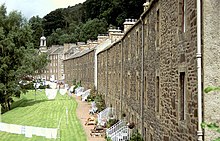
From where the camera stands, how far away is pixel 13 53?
5272 cm

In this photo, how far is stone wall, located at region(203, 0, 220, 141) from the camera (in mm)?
8445

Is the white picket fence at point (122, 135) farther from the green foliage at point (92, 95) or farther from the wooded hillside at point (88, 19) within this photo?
the wooded hillside at point (88, 19)

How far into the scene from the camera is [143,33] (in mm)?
19625

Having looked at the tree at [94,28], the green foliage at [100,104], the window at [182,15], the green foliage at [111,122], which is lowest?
the green foliage at [111,122]

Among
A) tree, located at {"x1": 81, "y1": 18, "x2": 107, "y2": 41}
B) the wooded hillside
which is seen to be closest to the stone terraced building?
the wooded hillside

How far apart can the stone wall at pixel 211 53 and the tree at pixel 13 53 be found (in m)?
43.6

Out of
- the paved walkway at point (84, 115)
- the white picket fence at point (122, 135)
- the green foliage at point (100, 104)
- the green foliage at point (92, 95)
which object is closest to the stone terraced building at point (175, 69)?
the white picket fence at point (122, 135)

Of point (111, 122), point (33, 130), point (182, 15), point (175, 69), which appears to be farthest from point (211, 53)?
point (111, 122)

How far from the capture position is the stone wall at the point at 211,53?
8.45 metres

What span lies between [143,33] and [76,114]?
83.3ft

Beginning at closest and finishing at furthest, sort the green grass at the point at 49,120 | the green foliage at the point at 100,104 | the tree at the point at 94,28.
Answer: the green grass at the point at 49,120 → the green foliage at the point at 100,104 → the tree at the point at 94,28

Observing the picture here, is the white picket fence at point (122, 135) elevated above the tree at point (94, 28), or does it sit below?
below

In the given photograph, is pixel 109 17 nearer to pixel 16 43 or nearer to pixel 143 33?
pixel 16 43

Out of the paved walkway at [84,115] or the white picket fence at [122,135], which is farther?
the paved walkway at [84,115]
